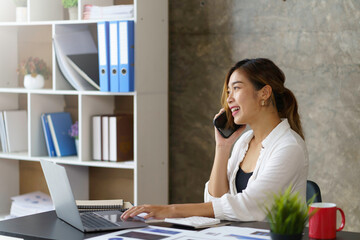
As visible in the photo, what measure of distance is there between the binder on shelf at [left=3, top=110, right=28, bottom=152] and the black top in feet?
6.22

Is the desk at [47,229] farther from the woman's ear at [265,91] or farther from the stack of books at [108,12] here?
the stack of books at [108,12]

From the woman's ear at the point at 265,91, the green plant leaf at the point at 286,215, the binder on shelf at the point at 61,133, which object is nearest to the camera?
the green plant leaf at the point at 286,215

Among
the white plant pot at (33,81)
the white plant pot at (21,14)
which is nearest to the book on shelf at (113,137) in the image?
the white plant pot at (33,81)

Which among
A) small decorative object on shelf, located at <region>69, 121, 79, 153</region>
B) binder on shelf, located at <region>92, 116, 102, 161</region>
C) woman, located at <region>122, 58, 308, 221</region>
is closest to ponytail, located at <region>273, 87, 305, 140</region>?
woman, located at <region>122, 58, 308, 221</region>

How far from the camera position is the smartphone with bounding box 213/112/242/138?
2.83m

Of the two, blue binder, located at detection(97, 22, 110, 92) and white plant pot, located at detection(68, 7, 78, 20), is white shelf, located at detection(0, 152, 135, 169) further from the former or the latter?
white plant pot, located at detection(68, 7, 78, 20)

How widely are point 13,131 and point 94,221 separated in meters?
2.07

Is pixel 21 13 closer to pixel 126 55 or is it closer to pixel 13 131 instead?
pixel 13 131

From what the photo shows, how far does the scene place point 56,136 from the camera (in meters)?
A: 3.83

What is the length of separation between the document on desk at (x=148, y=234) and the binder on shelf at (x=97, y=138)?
1.64m

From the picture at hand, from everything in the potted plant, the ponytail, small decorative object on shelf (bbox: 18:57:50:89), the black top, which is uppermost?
small decorative object on shelf (bbox: 18:57:50:89)

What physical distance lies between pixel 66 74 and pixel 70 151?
519 mm

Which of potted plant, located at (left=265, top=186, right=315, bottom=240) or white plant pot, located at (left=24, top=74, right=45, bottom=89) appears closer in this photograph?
potted plant, located at (left=265, top=186, right=315, bottom=240)

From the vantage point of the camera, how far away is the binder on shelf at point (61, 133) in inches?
151
